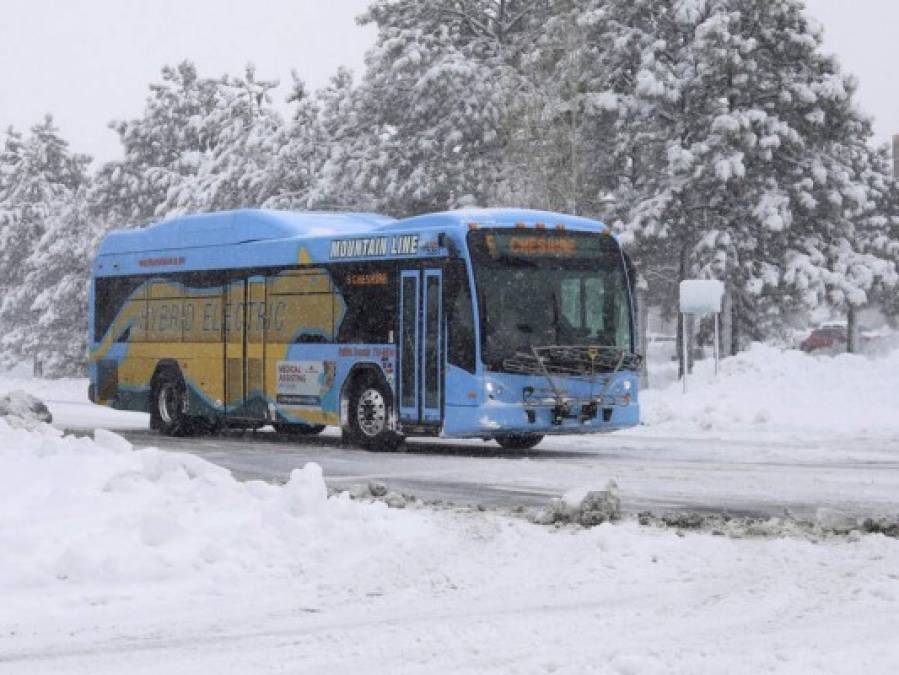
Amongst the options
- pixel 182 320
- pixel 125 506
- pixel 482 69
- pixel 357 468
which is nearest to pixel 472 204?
pixel 482 69

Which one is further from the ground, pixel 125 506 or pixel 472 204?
pixel 472 204

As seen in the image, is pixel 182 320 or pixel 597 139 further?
pixel 597 139

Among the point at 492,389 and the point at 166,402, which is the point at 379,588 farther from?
the point at 166,402

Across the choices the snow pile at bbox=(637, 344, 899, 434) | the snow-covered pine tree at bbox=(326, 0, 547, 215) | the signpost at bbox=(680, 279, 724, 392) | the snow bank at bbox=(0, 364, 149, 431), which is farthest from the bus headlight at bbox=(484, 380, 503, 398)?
the snow-covered pine tree at bbox=(326, 0, 547, 215)

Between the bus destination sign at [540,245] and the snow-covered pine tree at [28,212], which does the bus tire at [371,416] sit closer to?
the bus destination sign at [540,245]

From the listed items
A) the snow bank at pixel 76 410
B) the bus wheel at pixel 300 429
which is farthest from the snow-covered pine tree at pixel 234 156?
the bus wheel at pixel 300 429

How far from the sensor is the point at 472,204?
4006 cm

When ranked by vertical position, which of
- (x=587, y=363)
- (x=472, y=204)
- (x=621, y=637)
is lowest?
(x=621, y=637)

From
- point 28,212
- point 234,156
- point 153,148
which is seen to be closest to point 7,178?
point 28,212

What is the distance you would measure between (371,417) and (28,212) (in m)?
52.1

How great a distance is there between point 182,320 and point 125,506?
13548 millimetres

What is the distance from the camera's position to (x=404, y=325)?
1977cm

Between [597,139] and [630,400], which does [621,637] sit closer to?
[630,400]

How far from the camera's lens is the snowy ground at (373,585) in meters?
7.19
